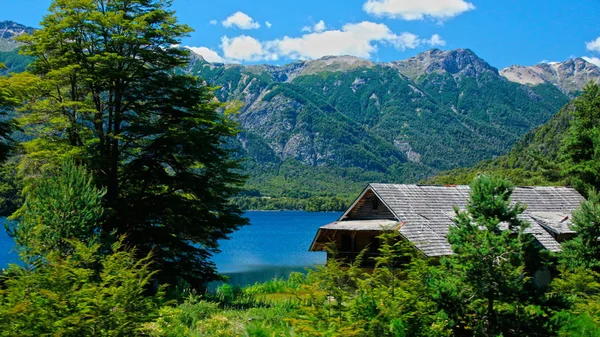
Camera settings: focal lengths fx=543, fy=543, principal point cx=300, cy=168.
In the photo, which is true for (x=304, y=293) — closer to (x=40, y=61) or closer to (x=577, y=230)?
(x=577, y=230)

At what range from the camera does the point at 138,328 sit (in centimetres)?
755

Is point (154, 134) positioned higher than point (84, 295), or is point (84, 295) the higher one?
point (154, 134)

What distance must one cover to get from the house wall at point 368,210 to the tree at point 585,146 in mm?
14688

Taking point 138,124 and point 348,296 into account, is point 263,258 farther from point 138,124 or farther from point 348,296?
point 348,296

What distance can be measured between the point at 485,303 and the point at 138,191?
15157mm

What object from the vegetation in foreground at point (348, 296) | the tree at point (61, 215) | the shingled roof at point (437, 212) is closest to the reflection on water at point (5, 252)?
the tree at point (61, 215)

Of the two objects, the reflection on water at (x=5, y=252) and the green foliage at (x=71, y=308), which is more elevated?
the green foliage at (x=71, y=308)

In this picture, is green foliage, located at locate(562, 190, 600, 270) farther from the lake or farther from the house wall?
the lake

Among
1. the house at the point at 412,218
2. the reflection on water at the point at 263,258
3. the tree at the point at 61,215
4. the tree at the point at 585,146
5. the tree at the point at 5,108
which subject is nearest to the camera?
the tree at the point at 61,215

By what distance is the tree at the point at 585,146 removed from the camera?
32.9m

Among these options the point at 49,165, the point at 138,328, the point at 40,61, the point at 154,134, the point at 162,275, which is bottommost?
the point at 162,275

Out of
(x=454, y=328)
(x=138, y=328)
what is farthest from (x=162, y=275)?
(x=138, y=328)

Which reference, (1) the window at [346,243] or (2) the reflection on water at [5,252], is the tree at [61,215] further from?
Result: (2) the reflection on water at [5,252]

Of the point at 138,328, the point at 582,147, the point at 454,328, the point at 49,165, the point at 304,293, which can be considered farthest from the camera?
the point at 582,147
